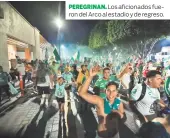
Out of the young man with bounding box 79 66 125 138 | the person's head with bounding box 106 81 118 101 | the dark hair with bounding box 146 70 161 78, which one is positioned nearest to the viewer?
the young man with bounding box 79 66 125 138

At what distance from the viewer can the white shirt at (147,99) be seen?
283 centimetres

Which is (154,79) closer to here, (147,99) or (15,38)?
(147,99)

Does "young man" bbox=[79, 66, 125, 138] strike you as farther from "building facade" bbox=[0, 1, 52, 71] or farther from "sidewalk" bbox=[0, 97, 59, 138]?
"building facade" bbox=[0, 1, 52, 71]

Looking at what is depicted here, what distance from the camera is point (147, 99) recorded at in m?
2.83

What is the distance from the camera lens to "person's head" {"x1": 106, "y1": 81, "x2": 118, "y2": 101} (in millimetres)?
2801

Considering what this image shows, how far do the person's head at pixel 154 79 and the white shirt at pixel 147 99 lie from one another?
7 centimetres

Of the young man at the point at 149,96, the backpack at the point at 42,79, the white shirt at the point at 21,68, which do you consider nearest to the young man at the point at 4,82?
the white shirt at the point at 21,68

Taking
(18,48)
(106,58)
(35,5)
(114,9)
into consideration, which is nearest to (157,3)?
(114,9)

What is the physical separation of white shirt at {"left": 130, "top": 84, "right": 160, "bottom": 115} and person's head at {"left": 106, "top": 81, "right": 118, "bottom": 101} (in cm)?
29

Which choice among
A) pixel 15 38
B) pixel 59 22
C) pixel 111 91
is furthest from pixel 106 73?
pixel 15 38

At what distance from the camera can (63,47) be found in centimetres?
Result: 297

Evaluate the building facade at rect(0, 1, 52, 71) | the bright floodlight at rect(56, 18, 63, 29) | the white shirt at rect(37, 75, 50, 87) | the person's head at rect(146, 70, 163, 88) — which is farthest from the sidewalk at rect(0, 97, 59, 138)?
the person's head at rect(146, 70, 163, 88)

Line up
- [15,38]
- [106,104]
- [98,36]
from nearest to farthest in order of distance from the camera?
[106,104] < [15,38] < [98,36]

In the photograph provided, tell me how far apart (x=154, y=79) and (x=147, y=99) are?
33cm
